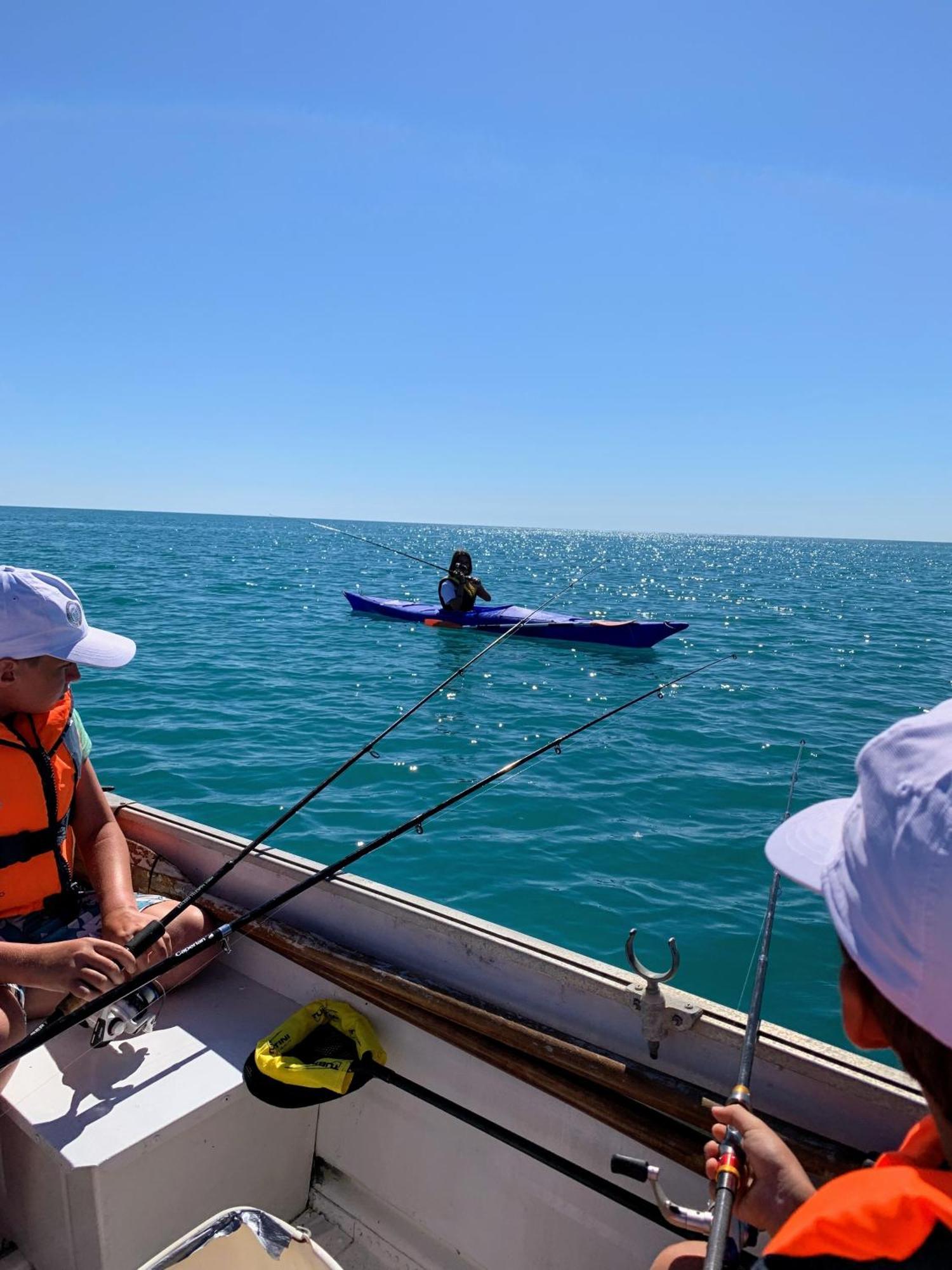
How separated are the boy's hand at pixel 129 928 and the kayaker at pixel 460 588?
1434 centimetres

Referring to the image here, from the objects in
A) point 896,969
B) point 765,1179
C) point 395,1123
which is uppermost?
point 896,969

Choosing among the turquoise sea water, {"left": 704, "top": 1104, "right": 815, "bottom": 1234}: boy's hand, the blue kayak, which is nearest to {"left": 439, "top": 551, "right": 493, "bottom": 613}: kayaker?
the blue kayak

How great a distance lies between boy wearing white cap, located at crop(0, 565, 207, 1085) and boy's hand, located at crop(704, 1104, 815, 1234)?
158 centimetres

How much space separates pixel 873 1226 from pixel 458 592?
54.1ft

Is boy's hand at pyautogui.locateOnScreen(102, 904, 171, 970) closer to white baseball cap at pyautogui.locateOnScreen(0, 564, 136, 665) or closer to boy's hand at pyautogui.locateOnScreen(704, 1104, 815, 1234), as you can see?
white baseball cap at pyautogui.locateOnScreen(0, 564, 136, 665)

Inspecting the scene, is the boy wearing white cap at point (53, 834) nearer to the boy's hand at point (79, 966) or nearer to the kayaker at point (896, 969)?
the boy's hand at point (79, 966)

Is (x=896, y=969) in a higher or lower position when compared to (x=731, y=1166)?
higher

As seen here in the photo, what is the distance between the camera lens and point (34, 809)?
2498 mm

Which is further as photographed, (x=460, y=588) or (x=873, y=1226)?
(x=460, y=588)

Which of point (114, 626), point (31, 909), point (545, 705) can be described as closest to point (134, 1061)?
point (31, 909)

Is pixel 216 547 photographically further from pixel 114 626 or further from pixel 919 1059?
pixel 919 1059

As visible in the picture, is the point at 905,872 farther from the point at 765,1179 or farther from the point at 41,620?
the point at 41,620

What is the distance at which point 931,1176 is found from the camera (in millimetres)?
831

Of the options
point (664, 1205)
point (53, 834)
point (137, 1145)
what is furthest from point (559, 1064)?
point (53, 834)
